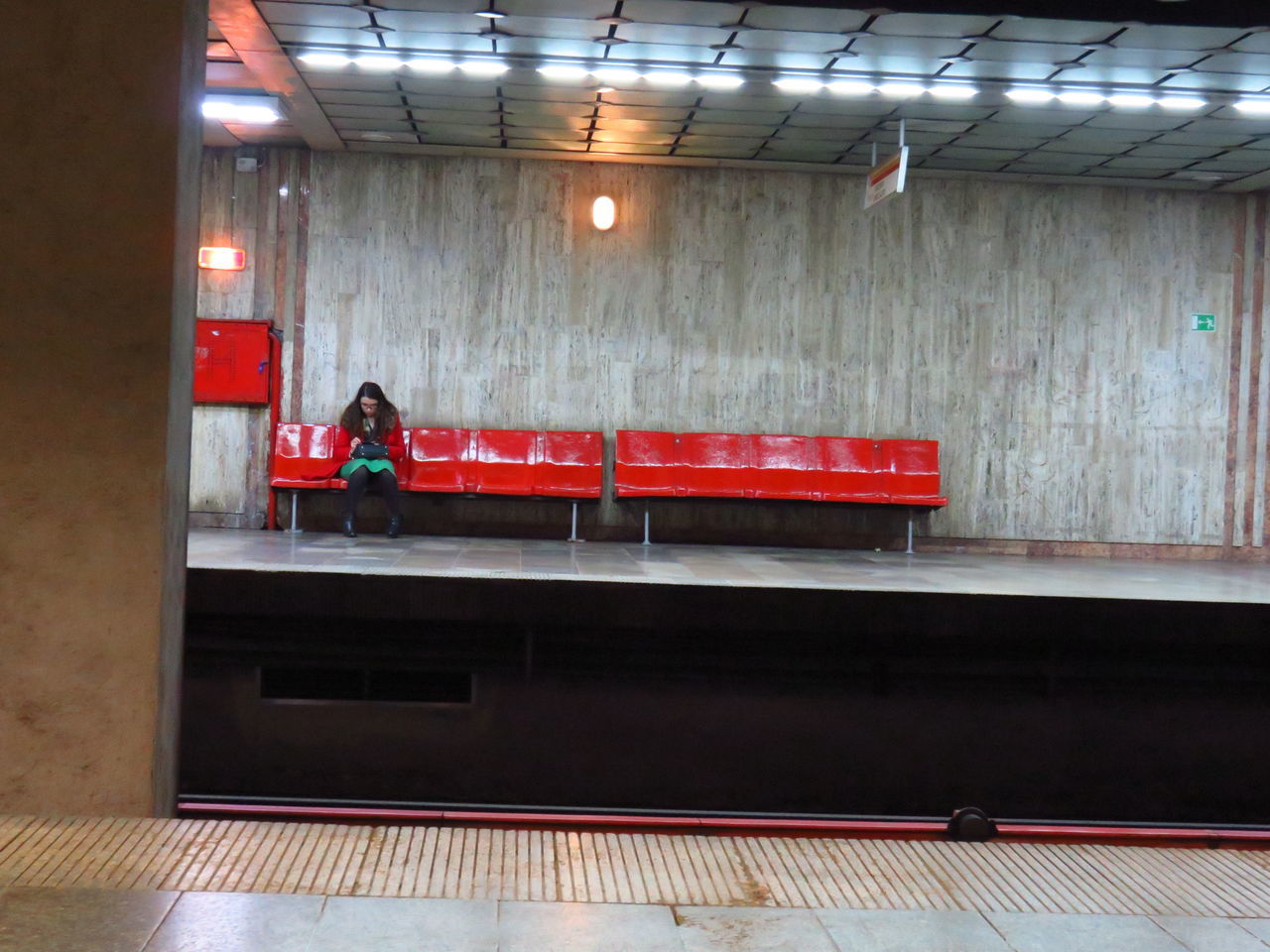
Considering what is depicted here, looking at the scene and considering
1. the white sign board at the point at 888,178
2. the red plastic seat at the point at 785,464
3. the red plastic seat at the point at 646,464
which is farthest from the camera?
the red plastic seat at the point at 785,464

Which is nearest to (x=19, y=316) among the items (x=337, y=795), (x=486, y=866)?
(x=486, y=866)

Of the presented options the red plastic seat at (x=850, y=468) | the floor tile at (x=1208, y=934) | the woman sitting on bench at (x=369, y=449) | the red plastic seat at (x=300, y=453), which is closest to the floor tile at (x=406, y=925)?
the floor tile at (x=1208, y=934)

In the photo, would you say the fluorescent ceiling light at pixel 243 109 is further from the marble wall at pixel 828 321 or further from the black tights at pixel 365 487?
the black tights at pixel 365 487

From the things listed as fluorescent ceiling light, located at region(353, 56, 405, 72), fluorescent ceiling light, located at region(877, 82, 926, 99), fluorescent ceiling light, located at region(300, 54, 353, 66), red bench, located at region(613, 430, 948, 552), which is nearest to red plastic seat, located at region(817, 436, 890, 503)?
red bench, located at region(613, 430, 948, 552)

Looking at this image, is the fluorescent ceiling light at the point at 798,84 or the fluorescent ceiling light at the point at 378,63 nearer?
the fluorescent ceiling light at the point at 378,63

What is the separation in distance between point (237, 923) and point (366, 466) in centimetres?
659

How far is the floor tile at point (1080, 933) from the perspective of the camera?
8.27ft

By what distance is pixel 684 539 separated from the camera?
10.1 meters

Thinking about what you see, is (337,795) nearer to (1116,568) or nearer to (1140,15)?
(1140,15)

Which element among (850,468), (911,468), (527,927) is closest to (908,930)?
(527,927)

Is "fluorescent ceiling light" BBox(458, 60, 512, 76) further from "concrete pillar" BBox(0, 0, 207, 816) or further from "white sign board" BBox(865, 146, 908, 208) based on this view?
"concrete pillar" BBox(0, 0, 207, 816)

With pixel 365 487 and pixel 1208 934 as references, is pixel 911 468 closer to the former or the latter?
pixel 365 487

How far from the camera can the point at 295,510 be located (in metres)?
9.08

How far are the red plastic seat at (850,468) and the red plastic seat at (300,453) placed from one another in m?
4.35
